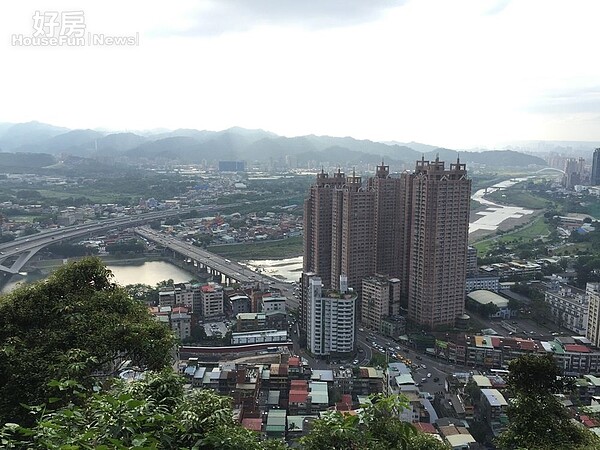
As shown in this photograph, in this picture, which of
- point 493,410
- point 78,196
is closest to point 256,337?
point 493,410

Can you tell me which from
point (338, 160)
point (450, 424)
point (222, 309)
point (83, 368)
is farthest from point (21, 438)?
point (338, 160)

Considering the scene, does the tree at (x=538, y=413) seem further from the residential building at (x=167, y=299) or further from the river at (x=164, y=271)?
the river at (x=164, y=271)

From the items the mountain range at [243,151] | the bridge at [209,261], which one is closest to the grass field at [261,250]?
the bridge at [209,261]

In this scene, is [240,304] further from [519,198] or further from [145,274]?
[519,198]

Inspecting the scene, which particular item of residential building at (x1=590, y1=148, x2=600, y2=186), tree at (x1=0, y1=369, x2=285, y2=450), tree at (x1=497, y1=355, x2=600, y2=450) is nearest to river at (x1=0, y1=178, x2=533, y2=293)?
tree at (x1=497, y1=355, x2=600, y2=450)

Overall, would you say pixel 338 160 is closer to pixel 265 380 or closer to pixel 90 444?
pixel 265 380

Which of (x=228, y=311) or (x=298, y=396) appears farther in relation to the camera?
(x=228, y=311)
